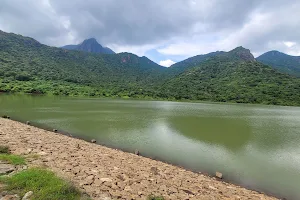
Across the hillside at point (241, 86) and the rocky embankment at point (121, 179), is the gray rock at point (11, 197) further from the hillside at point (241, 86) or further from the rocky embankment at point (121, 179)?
the hillside at point (241, 86)

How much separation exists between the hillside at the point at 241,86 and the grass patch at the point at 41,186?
433ft

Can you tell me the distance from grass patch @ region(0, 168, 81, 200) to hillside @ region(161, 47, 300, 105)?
132 meters

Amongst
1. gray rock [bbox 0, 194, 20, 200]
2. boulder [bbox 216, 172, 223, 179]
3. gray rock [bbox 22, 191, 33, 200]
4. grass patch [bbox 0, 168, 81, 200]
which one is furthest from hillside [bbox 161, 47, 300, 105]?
gray rock [bbox 0, 194, 20, 200]

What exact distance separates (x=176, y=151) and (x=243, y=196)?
32.5 ft

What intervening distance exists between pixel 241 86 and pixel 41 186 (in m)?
170

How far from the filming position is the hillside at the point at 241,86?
13438cm

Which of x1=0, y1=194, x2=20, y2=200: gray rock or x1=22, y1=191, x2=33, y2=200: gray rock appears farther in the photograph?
x1=22, y1=191, x2=33, y2=200: gray rock

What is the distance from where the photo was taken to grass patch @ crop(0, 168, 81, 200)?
6.92m

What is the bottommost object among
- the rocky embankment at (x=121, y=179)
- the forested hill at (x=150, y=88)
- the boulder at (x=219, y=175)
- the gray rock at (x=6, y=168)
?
the boulder at (x=219, y=175)

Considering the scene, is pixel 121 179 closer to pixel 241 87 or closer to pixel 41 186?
pixel 41 186

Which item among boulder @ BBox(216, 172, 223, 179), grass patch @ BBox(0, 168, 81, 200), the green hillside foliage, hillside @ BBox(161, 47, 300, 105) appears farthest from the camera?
hillside @ BBox(161, 47, 300, 105)

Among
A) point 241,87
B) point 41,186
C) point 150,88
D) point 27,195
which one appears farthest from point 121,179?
point 241,87

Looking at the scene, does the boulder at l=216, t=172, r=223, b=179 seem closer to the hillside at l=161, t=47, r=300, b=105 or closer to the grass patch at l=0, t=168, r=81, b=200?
the grass patch at l=0, t=168, r=81, b=200

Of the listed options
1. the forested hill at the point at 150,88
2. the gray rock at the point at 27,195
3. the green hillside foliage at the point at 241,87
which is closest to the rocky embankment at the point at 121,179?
the gray rock at the point at 27,195
